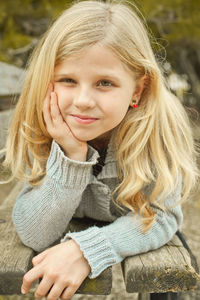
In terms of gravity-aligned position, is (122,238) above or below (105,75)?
below

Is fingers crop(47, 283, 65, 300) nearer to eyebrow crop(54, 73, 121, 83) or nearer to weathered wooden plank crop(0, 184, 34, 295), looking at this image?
weathered wooden plank crop(0, 184, 34, 295)

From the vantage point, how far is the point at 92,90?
5.18 ft

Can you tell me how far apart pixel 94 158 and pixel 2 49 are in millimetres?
3260

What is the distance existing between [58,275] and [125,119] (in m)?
0.76

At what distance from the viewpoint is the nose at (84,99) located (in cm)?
154

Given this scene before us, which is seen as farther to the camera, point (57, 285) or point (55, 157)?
point (55, 157)

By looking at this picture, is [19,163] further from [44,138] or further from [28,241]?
[28,241]

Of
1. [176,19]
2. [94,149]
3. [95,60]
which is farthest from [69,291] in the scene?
[176,19]

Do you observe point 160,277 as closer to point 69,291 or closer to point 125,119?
point 69,291

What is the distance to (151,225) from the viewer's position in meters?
1.59

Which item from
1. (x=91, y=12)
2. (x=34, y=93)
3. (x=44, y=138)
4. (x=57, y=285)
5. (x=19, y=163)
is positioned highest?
(x=91, y=12)

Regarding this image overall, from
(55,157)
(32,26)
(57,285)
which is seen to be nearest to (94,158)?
(55,157)

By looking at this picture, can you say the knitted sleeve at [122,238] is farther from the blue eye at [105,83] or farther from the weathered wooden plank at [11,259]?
the blue eye at [105,83]

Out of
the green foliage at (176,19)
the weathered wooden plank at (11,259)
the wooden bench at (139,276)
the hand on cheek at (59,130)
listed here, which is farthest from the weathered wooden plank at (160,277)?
the green foliage at (176,19)
